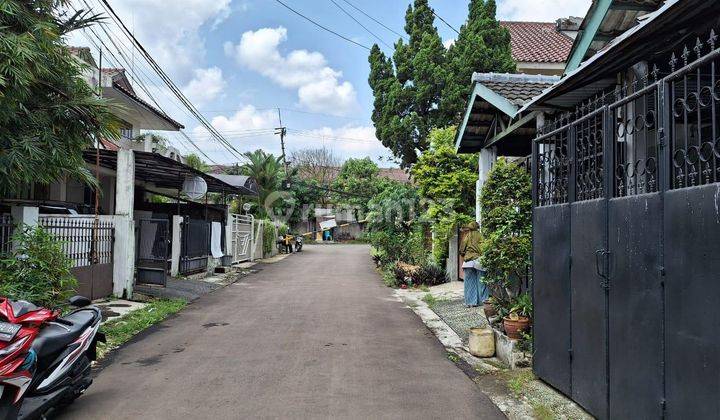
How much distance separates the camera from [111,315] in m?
9.21

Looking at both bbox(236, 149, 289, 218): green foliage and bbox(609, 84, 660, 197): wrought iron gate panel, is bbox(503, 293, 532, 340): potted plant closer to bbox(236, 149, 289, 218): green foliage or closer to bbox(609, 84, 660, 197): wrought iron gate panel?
bbox(609, 84, 660, 197): wrought iron gate panel

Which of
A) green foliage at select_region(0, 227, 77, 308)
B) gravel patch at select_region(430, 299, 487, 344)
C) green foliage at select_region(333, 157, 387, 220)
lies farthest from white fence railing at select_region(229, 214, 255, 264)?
green foliage at select_region(333, 157, 387, 220)

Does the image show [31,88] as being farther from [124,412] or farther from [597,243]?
[597,243]

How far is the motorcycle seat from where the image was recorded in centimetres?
411

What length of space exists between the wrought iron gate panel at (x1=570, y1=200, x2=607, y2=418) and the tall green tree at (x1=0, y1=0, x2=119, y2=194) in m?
6.06

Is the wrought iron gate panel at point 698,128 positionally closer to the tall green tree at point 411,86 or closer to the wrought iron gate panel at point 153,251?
the wrought iron gate panel at point 153,251

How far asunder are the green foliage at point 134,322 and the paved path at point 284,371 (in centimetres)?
25

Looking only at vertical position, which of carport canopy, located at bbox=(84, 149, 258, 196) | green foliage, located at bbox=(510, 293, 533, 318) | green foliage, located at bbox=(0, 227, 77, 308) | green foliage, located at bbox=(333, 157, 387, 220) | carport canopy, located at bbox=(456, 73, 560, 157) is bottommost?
green foliage, located at bbox=(510, 293, 533, 318)

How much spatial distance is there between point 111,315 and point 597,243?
8101 mm

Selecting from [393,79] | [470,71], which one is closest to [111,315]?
[470,71]

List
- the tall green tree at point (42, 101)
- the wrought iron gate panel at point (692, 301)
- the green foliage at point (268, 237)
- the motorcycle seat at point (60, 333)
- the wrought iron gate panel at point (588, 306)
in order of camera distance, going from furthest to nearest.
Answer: the green foliage at point (268, 237), the tall green tree at point (42, 101), the wrought iron gate panel at point (588, 306), the motorcycle seat at point (60, 333), the wrought iron gate panel at point (692, 301)

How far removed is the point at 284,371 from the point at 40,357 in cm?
261

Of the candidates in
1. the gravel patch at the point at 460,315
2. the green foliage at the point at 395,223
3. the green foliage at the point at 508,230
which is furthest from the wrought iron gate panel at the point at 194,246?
the green foliage at the point at 508,230

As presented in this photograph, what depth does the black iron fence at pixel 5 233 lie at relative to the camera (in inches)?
297
